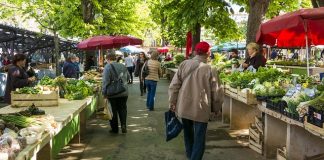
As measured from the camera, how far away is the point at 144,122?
1071cm

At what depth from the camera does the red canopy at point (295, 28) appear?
7301 millimetres

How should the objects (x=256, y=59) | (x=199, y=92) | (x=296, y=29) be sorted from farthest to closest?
(x=256, y=59) < (x=296, y=29) < (x=199, y=92)

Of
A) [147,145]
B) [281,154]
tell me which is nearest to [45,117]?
[147,145]

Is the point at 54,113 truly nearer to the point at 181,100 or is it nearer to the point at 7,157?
the point at 181,100

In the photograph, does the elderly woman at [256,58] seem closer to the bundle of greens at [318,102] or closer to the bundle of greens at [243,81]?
the bundle of greens at [243,81]

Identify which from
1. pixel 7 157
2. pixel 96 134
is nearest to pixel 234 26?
pixel 96 134

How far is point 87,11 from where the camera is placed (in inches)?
911

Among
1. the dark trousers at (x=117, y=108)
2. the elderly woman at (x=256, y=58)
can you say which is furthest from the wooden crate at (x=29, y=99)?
the elderly woman at (x=256, y=58)

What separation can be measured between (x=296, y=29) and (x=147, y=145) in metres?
4.12

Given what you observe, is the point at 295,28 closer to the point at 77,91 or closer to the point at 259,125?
the point at 259,125

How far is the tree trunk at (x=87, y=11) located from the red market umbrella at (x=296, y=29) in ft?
45.5

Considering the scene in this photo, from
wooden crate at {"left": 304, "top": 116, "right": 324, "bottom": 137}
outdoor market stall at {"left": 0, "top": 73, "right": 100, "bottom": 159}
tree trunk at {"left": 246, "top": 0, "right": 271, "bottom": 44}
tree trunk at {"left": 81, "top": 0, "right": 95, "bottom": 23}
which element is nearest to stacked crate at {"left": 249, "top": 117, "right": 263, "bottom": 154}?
wooden crate at {"left": 304, "top": 116, "right": 324, "bottom": 137}

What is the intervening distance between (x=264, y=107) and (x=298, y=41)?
3.79 m

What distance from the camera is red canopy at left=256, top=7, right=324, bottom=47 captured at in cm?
730
